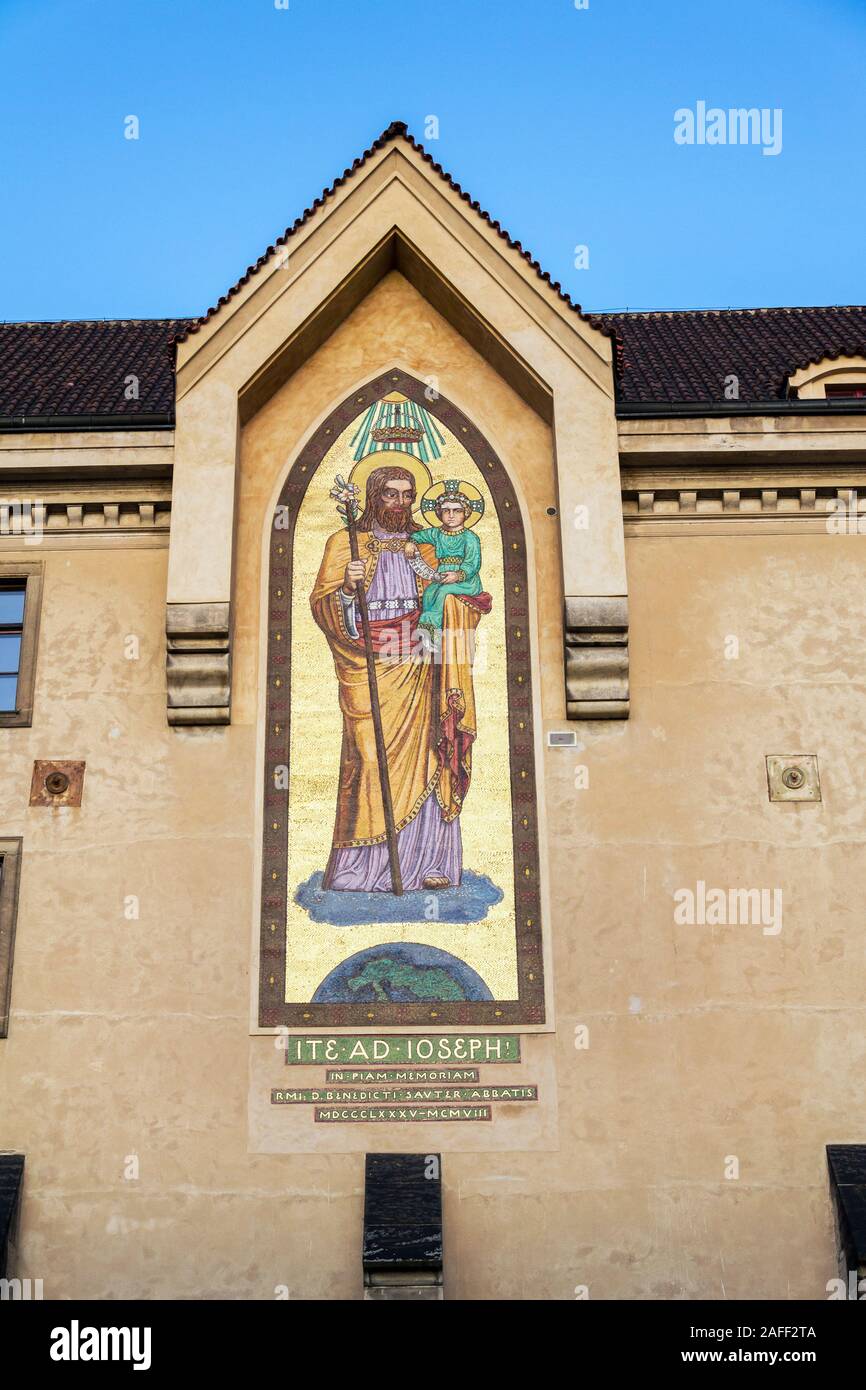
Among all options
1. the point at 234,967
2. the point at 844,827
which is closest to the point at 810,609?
the point at 844,827

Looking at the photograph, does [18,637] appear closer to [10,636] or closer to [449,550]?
[10,636]

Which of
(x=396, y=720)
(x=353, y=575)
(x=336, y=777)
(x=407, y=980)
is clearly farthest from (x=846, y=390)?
(x=407, y=980)

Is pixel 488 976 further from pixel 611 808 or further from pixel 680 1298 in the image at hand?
pixel 680 1298

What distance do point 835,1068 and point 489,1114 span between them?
2.98m

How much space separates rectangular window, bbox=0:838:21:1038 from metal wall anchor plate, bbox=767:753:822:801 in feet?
22.6

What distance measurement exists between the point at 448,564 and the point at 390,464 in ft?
4.33

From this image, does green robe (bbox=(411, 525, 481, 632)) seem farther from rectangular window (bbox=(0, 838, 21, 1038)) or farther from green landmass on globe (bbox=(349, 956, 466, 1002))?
rectangular window (bbox=(0, 838, 21, 1038))

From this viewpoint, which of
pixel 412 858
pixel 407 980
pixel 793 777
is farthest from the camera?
pixel 793 777

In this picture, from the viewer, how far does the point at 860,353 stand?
19.2 metres

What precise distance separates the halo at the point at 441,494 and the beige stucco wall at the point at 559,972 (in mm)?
519

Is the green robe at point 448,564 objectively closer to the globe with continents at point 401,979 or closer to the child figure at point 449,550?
the child figure at point 449,550

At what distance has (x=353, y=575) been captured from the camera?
16.2m

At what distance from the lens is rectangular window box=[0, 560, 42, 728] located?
15.6 metres

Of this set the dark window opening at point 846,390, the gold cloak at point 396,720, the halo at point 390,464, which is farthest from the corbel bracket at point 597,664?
the dark window opening at point 846,390
